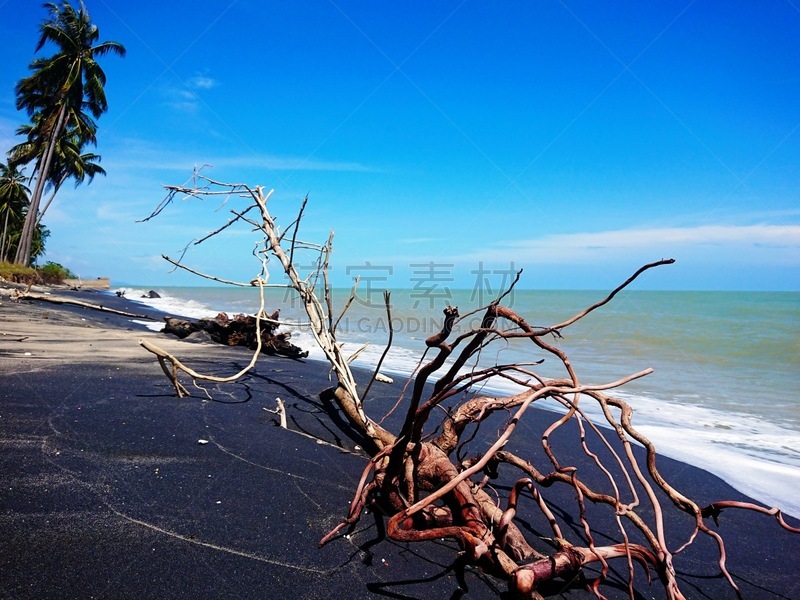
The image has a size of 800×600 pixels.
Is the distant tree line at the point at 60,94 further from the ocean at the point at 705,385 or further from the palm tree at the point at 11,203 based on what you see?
the ocean at the point at 705,385

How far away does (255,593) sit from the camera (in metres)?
1.39

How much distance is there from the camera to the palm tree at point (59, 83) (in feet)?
71.8

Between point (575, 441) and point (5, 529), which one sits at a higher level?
point (5, 529)

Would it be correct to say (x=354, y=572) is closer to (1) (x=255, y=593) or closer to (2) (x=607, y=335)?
(1) (x=255, y=593)

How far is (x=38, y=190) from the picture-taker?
21.4 m

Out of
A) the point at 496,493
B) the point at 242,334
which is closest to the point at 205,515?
the point at 496,493

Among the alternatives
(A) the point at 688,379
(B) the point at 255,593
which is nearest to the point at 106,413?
(B) the point at 255,593

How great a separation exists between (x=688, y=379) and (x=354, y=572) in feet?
24.5

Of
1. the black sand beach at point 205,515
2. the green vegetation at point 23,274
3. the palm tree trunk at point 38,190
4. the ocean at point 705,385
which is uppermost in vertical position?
the palm tree trunk at point 38,190

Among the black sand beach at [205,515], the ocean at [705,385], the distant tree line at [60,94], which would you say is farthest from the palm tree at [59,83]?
the black sand beach at [205,515]

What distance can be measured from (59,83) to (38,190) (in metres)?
5.54

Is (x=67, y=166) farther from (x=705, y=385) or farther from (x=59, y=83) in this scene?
(x=705, y=385)

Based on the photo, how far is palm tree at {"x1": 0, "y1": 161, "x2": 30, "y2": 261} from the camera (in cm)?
3108

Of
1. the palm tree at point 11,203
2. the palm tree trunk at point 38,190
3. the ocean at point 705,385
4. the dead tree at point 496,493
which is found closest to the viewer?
the dead tree at point 496,493
